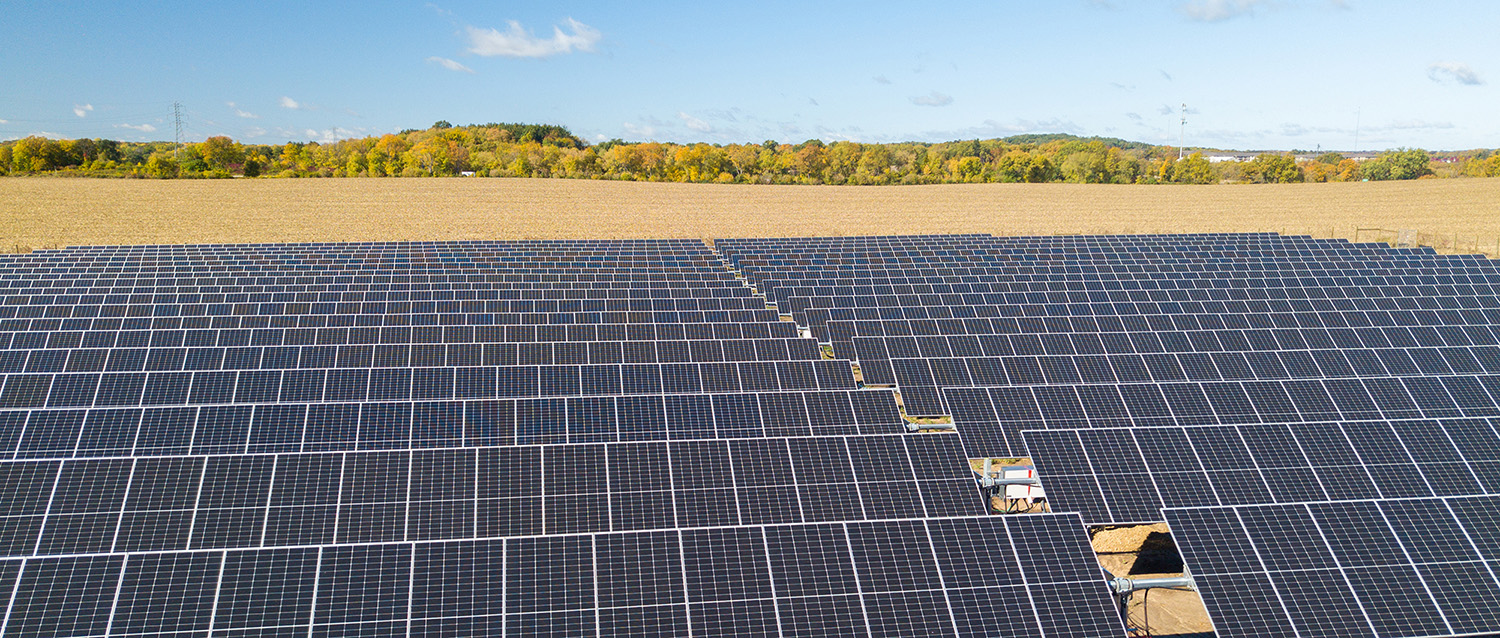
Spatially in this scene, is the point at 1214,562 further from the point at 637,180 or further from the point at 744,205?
the point at 637,180

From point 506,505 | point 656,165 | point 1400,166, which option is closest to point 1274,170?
point 1400,166

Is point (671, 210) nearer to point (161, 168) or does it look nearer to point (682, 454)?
point (161, 168)

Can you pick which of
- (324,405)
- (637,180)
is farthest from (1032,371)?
(637,180)

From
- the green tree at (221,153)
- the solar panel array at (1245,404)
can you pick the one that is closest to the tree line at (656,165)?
the green tree at (221,153)

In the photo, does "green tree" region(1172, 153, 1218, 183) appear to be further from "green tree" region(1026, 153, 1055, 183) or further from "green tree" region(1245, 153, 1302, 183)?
"green tree" region(1026, 153, 1055, 183)

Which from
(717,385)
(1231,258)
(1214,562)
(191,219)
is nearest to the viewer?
(1214,562)

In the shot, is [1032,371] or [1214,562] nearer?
[1214,562]

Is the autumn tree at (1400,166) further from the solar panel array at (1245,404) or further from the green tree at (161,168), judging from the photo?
the green tree at (161,168)
